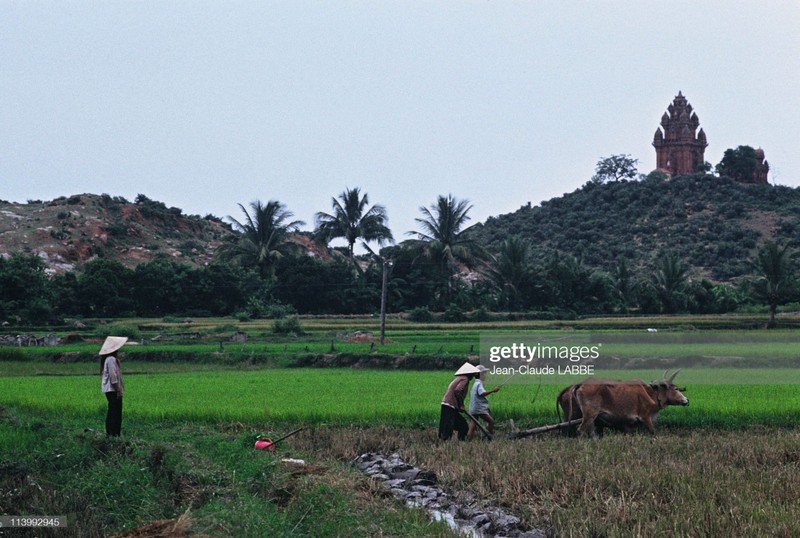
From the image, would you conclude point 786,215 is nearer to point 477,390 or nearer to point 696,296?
point 696,296

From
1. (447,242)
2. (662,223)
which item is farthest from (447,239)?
(662,223)

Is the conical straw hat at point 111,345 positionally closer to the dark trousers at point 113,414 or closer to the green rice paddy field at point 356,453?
the dark trousers at point 113,414

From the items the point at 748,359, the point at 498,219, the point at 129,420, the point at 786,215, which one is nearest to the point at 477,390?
the point at 129,420

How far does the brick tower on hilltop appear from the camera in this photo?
72.2m

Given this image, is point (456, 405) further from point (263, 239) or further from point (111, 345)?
point (263, 239)

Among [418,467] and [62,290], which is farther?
[62,290]

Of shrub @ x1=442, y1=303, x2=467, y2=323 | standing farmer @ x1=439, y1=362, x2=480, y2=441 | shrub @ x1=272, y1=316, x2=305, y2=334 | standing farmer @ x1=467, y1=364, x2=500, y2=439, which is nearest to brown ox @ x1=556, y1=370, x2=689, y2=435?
standing farmer @ x1=467, y1=364, x2=500, y2=439

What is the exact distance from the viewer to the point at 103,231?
5719 cm

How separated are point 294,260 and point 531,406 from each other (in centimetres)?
3030

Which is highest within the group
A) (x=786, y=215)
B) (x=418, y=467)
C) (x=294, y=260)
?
(x=786, y=215)

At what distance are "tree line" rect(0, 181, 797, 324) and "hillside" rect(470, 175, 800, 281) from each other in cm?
759

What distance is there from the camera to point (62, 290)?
3719 centimetres

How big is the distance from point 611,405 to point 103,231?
5043 cm

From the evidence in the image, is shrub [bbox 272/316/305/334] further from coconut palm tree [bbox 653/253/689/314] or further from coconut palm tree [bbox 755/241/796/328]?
coconut palm tree [bbox 755/241/796/328]
